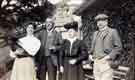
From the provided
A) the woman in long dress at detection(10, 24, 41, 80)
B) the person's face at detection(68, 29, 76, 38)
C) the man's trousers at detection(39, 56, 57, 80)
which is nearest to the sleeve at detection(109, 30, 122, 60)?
the person's face at detection(68, 29, 76, 38)

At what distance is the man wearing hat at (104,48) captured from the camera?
27.5 feet

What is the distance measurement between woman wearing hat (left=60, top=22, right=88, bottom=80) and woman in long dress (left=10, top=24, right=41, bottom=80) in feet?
1.97

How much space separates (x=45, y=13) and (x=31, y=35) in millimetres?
12905

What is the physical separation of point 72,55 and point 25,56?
3.02 feet

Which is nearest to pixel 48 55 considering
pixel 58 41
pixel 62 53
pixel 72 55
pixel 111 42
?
pixel 58 41

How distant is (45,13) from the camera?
75.4ft

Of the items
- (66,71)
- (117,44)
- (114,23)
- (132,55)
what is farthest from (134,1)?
(132,55)

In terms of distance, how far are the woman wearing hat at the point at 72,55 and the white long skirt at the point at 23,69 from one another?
0.64 m

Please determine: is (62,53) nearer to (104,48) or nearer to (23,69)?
(23,69)

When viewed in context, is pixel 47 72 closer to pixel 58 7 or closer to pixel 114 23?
pixel 114 23

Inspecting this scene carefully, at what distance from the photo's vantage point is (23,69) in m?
9.90

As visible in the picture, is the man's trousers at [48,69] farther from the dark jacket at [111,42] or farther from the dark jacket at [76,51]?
the dark jacket at [111,42]

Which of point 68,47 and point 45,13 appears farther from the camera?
point 45,13

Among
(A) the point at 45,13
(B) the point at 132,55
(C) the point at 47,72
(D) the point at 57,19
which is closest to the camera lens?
(B) the point at 132,55
